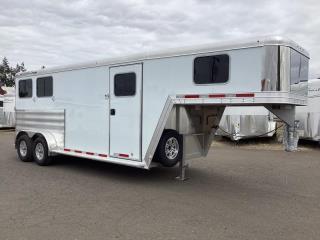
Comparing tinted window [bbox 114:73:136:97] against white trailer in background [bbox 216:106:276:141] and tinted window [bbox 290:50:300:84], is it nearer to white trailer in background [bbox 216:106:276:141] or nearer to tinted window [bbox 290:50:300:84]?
tinted window [bbox 290:50:300:84]

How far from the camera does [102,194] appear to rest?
267 inches

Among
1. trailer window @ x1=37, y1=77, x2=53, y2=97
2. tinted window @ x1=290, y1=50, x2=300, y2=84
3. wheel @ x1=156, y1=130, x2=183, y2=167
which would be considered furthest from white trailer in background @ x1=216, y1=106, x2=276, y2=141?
tinted window @ x1=290, y1=50, x2=300, y2=84

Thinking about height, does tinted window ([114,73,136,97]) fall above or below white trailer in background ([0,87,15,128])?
above

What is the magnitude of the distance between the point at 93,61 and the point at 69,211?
12.8ft

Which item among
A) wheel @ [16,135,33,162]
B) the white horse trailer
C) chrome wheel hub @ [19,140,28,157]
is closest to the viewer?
the white horse trailer

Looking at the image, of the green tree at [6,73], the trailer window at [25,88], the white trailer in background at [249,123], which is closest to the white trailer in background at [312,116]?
the white trailer in background at [249,123]

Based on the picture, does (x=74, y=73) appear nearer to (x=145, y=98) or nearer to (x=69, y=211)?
(x=145, y=98)

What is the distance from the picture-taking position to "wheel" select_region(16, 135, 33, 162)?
1027 centimetres

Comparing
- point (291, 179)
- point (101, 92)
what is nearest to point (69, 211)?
point (101, 92)

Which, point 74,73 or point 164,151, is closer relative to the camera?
point 164,151

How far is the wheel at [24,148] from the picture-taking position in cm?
1027

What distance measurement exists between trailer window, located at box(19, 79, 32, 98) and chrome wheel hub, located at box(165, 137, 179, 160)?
16.4ft

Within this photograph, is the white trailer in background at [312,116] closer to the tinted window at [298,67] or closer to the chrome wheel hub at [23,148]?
the tinted window at [298,67]

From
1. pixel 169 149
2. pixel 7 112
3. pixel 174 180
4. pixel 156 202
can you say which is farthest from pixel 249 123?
pixel 7 112
